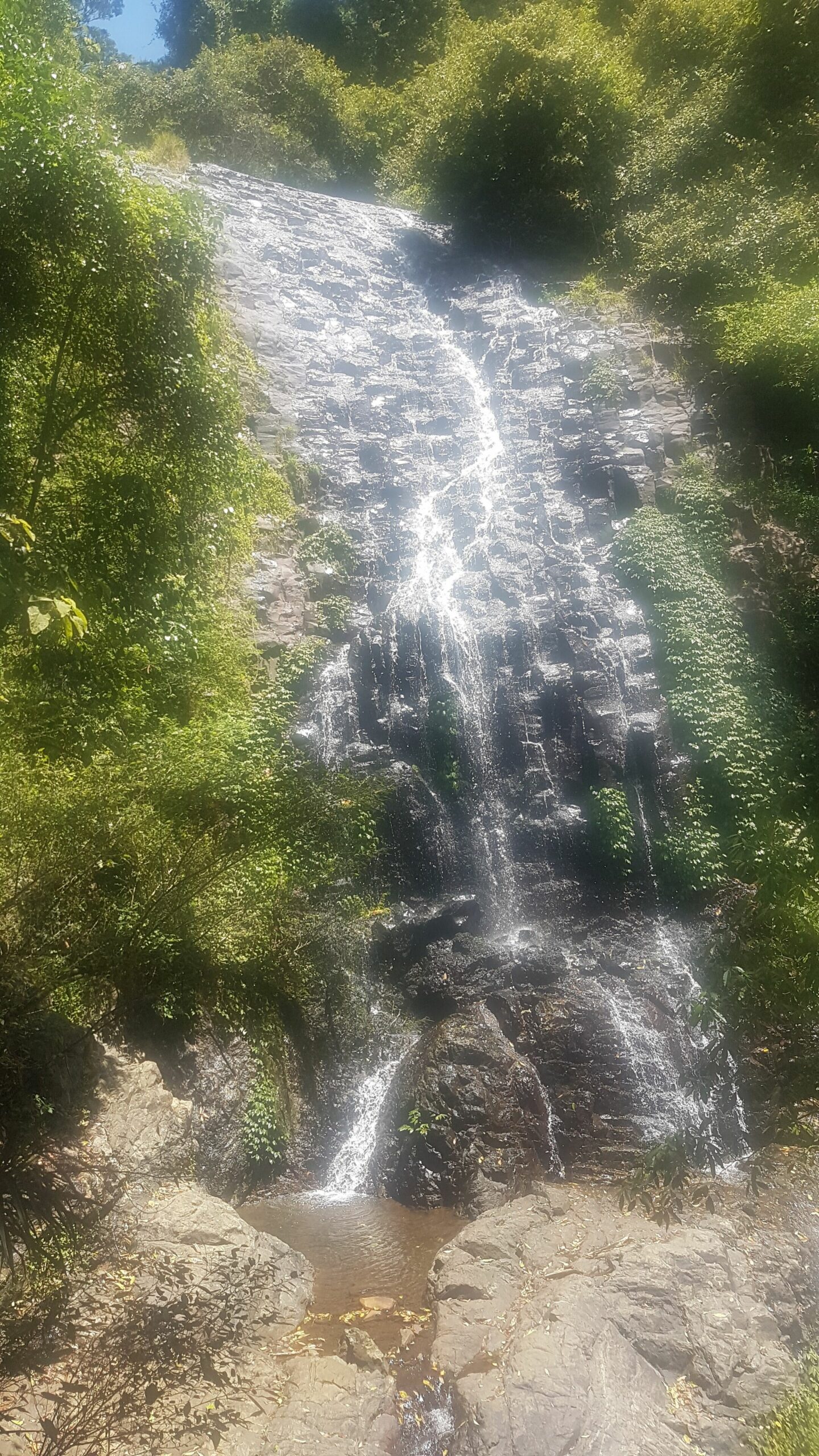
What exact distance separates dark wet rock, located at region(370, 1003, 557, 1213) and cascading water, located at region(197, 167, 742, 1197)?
0.36 ft

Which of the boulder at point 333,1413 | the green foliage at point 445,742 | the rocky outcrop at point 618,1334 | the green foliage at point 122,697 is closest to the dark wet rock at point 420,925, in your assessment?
the green foliage at point 122,697

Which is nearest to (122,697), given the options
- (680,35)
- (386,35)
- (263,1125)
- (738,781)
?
(263,1125)

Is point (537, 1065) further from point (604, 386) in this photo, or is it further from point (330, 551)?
point (604, 386)

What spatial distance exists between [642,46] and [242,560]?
819 inches

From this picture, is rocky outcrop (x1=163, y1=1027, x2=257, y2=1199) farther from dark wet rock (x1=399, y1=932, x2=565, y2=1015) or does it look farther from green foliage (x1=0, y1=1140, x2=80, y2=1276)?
dark wet rock (x1=399, y1=932, x2=565, y2=1015)

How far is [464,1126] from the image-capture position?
7398mm

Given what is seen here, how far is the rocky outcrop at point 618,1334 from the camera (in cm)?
458

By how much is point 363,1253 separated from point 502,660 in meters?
7.29

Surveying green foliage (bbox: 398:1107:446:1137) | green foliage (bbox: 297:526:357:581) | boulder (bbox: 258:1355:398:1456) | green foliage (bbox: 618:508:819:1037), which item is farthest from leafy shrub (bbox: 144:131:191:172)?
boulder (bbox: 258:1355:398:1456)

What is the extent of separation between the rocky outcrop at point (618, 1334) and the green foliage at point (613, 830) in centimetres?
425

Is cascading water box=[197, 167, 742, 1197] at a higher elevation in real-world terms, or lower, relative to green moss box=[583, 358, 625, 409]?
lower

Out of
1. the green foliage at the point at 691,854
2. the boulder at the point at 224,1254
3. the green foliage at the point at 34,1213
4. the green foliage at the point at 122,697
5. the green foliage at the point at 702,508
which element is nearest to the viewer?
the green foliage at the point at 34,1213

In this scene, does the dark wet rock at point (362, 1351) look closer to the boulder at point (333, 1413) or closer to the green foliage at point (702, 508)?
the boulder at point (333, 1413)

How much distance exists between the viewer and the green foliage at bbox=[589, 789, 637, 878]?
9.84 m
